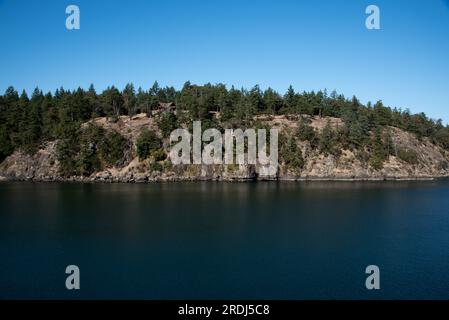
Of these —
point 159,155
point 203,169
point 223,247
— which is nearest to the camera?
point 223,247

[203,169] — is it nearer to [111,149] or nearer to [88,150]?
[111,149]

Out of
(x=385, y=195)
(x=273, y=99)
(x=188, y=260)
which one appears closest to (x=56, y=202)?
(x=188, y=260)

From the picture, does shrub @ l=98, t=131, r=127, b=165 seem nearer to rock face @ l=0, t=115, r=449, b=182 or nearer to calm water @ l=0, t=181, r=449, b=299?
rock face @ l=0, t=115, r=449, b=182

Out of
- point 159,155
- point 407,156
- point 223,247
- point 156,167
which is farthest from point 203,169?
point 223,247

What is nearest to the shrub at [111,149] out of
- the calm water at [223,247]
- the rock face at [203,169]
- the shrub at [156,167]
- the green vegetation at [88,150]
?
the green vegetation at [88,150]

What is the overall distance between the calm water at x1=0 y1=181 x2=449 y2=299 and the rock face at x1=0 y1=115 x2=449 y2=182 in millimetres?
52379

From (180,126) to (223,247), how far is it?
112m

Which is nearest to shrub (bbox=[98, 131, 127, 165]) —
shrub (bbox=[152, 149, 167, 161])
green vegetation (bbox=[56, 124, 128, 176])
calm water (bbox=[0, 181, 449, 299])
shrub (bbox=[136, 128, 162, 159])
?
green vegetation (bbox=[56, 124, 128, 176])

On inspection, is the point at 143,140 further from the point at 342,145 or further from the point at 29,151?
the point at 342,145

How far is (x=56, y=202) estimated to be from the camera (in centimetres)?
8919

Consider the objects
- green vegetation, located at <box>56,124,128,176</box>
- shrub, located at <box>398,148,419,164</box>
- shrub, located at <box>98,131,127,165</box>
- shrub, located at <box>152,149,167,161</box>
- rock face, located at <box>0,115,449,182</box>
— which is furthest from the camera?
shrub, located at <box>398,148,419,164</box>

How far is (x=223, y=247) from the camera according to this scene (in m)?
52.3

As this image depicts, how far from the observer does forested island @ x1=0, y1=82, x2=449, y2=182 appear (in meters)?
149
